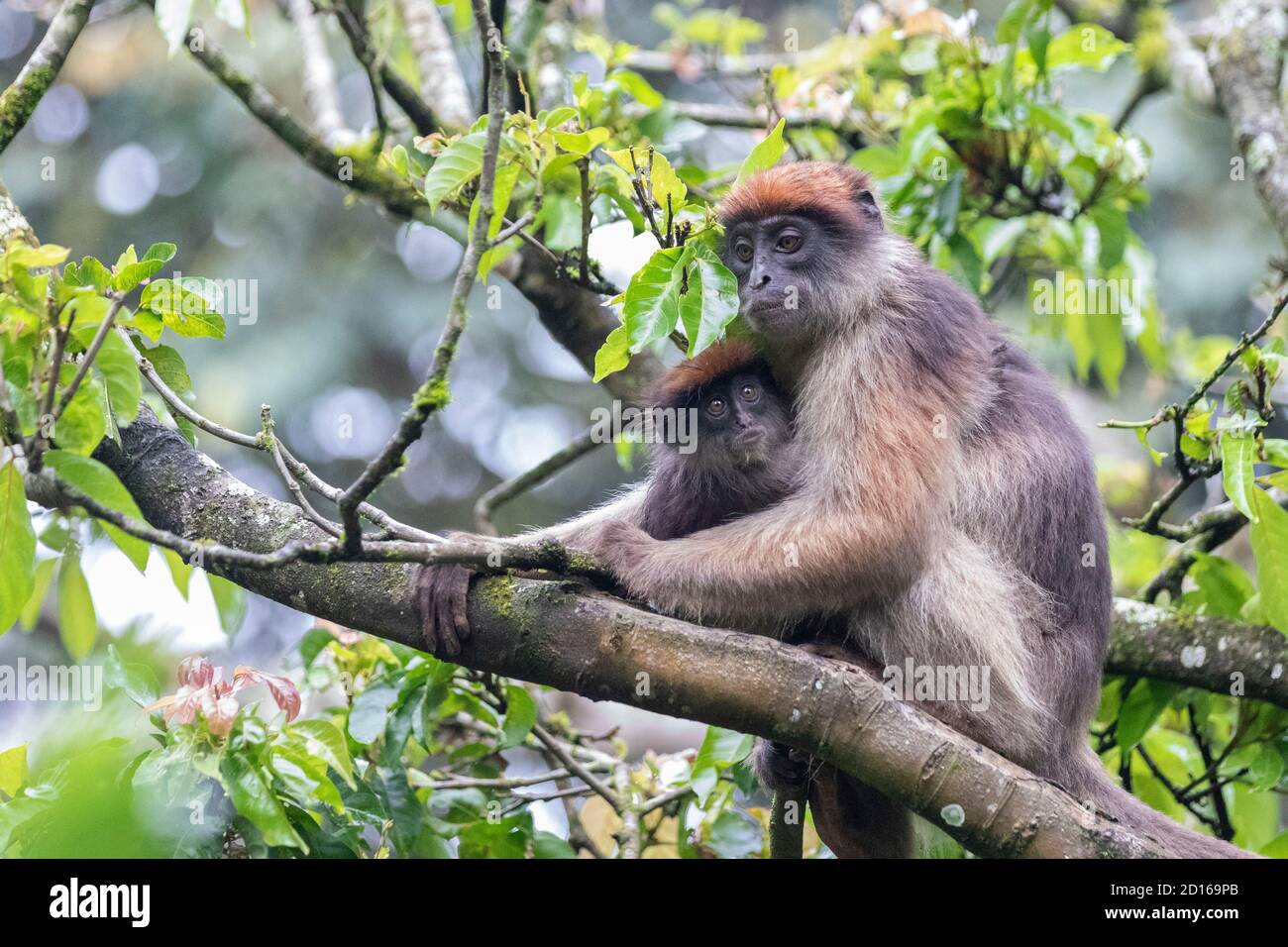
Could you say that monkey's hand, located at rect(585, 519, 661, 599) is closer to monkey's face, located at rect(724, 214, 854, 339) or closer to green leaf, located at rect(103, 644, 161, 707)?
monkey's face, located at rect(724, 214, 854, 339)

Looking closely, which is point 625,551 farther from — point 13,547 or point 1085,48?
point 1085,48

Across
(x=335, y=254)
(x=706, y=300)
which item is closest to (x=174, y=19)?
(x=706, y=300)

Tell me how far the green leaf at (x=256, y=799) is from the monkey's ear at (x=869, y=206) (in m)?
3.70

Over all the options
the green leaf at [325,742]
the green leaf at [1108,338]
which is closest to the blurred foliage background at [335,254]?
the green leaf at [1108,338]

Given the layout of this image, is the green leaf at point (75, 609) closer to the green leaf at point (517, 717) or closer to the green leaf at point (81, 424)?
the green leaf at point (517, 717)

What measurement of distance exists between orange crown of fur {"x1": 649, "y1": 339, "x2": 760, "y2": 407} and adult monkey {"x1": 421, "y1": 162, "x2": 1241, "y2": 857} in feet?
0.38

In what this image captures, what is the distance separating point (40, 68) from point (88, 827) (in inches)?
126

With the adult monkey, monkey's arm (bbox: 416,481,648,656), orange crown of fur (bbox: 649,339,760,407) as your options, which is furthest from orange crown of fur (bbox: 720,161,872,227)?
monkey's arm (bbox: 416,481,648,656)

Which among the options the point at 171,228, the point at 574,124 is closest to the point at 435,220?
the point at 574,124

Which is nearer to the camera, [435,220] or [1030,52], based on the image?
[435,220]

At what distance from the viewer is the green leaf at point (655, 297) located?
167 inches

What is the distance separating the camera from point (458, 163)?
14.5ft

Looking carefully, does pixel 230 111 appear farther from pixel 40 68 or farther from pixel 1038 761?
pixel 1038 761
